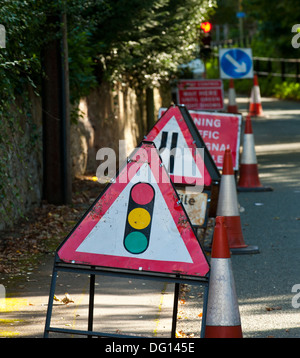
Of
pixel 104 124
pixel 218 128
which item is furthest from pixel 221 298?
pixel 104 124

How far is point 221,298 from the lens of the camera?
16.0 feet

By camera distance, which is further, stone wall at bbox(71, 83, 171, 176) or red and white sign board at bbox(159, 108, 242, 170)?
stone wall at bbox(71, 83, 171, 176)

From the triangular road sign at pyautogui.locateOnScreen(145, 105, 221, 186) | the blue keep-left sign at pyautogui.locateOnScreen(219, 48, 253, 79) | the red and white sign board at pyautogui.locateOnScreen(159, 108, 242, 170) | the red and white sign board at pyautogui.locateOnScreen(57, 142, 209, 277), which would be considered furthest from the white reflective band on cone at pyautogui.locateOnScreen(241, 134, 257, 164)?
the red and white sign board at pyautogui.locateOnScreen(57, 142, 209, 277)

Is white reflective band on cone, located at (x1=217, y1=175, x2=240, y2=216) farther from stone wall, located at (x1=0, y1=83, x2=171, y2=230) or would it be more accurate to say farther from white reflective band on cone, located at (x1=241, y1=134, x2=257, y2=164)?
white reflective band on cone, located at (x1=241, y1=134, x2=257, y2=164)

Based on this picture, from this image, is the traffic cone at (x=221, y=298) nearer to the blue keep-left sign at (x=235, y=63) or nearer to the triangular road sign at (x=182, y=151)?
the triangular road sign at (x=182, y=151)

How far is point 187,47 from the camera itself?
15.7 meters

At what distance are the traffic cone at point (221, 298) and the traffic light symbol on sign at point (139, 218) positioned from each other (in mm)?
460

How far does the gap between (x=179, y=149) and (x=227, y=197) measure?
0.77 m

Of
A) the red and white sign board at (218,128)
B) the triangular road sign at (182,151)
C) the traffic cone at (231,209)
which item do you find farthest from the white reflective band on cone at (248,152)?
the triangular road sign at (182,151)

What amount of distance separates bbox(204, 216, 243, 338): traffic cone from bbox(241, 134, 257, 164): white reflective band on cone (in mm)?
6913

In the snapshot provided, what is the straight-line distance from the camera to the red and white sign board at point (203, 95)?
14.9 meters

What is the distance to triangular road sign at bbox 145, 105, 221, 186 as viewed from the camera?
7551 mm

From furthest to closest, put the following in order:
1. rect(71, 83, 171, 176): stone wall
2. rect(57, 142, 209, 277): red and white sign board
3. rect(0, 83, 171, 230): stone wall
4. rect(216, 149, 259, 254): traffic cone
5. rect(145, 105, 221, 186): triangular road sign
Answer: rect(71, 83, 171, 176): stone wall < rect(0, 83, 171, 230): stone wall < rect(216, 149, 259, 254): traffic cone < rect(145, 105, 221, 186): triangular road sign < rect(57, 142, 209, 277): red and white sign board
